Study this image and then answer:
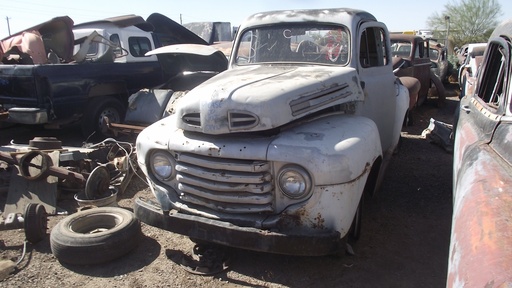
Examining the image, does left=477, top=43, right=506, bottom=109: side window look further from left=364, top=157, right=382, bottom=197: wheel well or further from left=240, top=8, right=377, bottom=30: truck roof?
left=240, top=8, right=377, bottom=30: truck roof

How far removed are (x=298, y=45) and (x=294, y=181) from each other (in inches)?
79.3

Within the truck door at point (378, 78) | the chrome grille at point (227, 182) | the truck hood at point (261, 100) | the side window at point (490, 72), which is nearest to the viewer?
the chrome grille at point (227, 182)

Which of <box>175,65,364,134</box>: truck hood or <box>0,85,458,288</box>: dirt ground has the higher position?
<box>175,65,364,134</box>: truck hood

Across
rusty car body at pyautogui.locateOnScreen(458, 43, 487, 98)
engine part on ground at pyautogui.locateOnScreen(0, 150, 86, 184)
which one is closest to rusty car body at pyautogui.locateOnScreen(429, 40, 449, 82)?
rusty car body at pyautogui.locateOnScreen(458, 43, 487, 98)

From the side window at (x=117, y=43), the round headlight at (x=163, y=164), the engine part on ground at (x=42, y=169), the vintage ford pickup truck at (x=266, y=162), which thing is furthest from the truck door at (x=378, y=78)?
the side window at (x=117, y=43)

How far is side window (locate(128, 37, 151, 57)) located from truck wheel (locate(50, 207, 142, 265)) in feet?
18.7

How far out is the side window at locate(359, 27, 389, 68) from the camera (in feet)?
15.1

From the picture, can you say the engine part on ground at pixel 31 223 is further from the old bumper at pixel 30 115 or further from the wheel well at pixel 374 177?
the wheel well at pixel 374 177

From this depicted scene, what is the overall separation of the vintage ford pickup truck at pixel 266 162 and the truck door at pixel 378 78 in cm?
46

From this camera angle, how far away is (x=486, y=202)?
191cm

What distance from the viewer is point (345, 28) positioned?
14.4 feet

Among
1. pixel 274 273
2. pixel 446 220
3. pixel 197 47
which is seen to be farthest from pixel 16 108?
pixel 446 220

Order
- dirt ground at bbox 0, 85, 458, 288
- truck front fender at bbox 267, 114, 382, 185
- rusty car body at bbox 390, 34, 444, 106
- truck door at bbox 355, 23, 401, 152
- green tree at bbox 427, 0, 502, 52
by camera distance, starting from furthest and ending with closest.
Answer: green tree at bbox 427, 0, 502, 52 < rusty car body at bbox 390, 34, 444, 106 < truck door at bbox 355, 23, 401, 152 < dirt ground at bbox 0, 85, 458, 288 < truck front fender at bbox 267, 114, 382, 185

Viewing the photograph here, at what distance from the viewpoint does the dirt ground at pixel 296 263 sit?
3365mm
